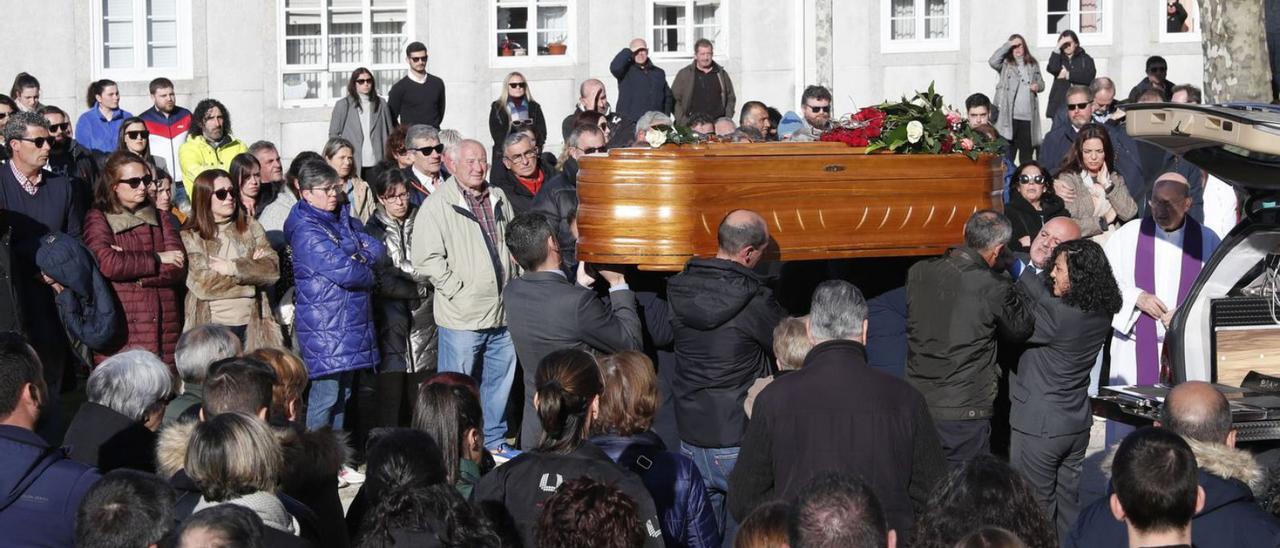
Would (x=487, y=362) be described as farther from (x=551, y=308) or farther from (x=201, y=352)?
(x=201, y=352)

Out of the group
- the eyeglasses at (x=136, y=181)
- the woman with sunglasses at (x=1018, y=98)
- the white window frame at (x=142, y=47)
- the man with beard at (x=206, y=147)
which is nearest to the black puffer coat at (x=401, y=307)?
the eyeglasses at (x=136, y=181)

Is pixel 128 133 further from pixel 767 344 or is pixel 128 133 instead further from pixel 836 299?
pixel 836 299

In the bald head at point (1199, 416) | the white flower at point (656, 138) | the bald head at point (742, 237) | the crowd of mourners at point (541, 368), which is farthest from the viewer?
the white flower at point (656, 138)

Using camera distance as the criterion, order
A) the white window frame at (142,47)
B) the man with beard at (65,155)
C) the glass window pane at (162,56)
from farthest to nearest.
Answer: the glass window pane at (162,56)
the white window frame at (142,47)
the man with beard at (65,155)

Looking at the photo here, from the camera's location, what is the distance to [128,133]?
12.1 metres

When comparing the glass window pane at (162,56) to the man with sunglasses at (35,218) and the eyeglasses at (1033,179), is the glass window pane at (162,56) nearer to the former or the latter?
the man with sunglasses at (35,218)

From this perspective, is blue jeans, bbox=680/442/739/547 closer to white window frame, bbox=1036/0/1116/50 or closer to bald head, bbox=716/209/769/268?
bald head, bbox=716/209/769/268

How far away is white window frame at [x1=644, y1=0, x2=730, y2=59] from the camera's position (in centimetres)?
2000

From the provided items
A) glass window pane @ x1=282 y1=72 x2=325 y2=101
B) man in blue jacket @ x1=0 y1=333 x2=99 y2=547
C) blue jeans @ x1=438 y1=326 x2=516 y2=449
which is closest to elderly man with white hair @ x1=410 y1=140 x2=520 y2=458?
blue jeans @ x1=438 y1=326 x2=516 y2=449

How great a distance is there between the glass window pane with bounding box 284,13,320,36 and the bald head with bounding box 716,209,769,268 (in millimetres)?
12744

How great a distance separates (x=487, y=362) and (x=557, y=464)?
453cm

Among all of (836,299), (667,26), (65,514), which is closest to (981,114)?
(667,26)

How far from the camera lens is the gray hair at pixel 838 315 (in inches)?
247

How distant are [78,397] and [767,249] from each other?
5323mm
